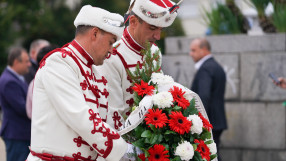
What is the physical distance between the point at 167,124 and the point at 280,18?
5947 mm

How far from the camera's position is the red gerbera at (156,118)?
140 inches

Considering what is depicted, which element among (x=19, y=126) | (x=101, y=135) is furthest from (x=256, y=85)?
(x=101, y=135)

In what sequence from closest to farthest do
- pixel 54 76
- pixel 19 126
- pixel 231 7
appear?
pixel 54 76
pixel 19 126
pixel 231 7

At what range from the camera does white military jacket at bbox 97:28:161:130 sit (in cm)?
398

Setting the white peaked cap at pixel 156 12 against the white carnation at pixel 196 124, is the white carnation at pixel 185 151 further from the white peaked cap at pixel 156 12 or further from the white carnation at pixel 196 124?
the white peaked cap at pixel 156 12

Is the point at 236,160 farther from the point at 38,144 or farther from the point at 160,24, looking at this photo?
the point at 38,144

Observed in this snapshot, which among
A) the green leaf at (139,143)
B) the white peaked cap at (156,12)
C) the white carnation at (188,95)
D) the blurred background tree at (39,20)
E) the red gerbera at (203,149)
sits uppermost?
the white peaked cap at (156,12)

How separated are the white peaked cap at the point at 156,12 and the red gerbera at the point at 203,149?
3.11 feet

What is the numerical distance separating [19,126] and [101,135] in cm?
357

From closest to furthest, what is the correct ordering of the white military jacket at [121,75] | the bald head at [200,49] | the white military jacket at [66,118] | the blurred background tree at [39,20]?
1. the white military jacket at [66,118]
2. the white military jacket at [121,75]
3. the bald head at [200,49]
4. the blurred background tree at [39,20]

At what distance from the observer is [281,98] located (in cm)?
866

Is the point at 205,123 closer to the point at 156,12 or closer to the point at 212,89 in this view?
the point at 156,12

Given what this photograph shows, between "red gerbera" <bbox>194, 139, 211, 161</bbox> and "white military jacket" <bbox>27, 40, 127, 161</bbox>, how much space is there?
586mm

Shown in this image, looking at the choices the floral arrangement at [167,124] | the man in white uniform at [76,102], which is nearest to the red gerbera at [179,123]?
the floral arrangement at [167,124]
